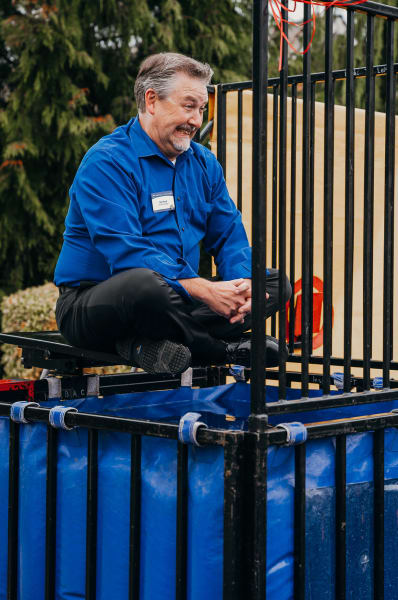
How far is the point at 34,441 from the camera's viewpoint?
2.25 m

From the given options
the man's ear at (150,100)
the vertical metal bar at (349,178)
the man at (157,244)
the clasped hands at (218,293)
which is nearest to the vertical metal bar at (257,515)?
the vertical metal bar at (349,178)

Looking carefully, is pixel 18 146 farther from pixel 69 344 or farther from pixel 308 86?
pixel 308 86

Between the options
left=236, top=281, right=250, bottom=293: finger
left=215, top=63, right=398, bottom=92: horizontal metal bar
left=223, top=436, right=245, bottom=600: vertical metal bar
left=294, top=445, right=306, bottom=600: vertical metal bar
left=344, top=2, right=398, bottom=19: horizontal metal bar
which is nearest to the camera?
left=223, top=436, right=245, bottom=600: vertical metal bar

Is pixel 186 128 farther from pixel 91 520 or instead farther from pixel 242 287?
pixel 91 520

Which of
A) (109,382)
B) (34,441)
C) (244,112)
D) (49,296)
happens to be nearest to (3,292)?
(49,296)

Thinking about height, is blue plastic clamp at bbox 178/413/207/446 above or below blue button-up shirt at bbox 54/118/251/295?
below

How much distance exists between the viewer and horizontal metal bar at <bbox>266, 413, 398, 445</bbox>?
1.86 m

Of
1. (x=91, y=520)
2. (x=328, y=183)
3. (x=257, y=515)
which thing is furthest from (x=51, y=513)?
(x=328, y=183)

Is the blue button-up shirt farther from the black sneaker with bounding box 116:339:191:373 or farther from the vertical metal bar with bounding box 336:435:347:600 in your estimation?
the vertical metal bar with bounding box 336:435:347:600

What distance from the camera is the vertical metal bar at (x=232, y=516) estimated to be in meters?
1.81

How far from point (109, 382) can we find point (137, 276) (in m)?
0.81

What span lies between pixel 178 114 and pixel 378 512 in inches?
52.2

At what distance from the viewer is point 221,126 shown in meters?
3.70

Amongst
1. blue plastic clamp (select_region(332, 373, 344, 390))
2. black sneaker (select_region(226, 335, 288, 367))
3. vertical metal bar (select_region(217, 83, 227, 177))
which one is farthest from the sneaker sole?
vertical metal bar (select_region(217, 83, 227, 177))
